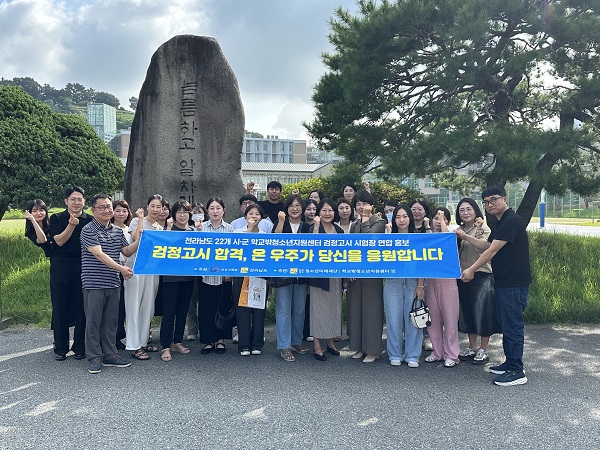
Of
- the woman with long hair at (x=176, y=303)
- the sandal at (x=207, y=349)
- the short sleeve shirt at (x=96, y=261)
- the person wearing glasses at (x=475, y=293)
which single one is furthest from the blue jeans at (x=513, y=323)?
the short sleeve shirt at (x=96, y=261)


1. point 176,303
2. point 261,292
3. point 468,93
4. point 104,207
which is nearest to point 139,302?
point 176,303

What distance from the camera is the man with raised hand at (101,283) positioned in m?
4.19

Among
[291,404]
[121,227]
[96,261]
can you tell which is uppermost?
[121,227]

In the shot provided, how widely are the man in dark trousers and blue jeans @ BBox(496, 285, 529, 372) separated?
3754 millimetres

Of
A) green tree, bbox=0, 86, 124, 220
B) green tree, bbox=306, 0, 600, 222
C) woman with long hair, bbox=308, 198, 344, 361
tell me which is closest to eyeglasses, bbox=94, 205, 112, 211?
woman with long hair, bbox=308, 198, 344, 361

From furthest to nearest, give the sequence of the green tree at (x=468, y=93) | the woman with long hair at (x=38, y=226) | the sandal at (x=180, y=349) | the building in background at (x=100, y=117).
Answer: the building in background at (x=100, y=117), the green tree at (x=468, y=93), the sandal at (x=180, y=349), the woman with long hair at (x=38, y=226)

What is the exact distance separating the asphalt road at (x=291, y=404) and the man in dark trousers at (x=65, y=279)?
0.17 metres

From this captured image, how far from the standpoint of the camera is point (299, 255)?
446cm

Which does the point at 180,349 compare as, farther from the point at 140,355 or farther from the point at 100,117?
the point at 100,117

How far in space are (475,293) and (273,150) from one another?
228 feet

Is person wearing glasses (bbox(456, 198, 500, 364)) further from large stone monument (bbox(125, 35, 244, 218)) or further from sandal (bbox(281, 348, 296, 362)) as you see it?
large stone monument (bbox(125, 35, 244, 218))

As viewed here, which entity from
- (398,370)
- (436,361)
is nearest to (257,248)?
(398,370)

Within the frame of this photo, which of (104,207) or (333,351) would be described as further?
(333,351)

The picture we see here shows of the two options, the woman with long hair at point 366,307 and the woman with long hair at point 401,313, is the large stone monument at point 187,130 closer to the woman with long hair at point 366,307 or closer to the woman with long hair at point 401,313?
the woman with long hair at point 366,307
